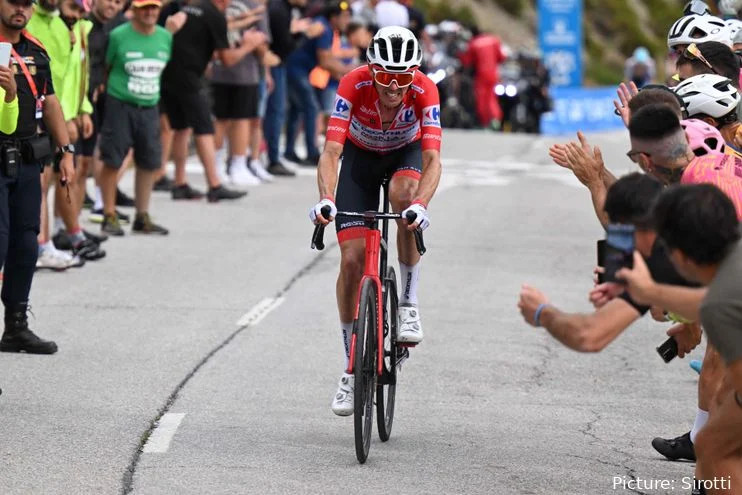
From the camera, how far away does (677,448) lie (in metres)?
7.79

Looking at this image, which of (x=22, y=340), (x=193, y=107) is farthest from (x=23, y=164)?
(x=193, y=107)

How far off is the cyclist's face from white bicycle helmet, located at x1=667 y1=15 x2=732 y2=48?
2.17 m

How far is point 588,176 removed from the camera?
6.99 metres

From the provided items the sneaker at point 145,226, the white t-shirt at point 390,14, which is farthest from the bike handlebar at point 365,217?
the white t-shirt at point 390,14

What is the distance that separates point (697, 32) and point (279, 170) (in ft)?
38.9

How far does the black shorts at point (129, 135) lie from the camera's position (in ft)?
46.8

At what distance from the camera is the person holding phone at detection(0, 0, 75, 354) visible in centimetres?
916

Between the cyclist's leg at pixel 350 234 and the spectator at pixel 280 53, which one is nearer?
the cyclist's leg at pixel 350 234

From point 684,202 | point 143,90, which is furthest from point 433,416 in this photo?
point 143,90

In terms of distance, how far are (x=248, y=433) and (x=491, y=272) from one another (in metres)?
6.18

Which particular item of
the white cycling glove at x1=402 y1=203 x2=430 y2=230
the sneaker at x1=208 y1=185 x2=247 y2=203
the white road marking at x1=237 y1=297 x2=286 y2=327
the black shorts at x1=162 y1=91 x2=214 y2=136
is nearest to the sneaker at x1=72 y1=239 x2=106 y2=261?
the white road marking at x1=237 y1=297 x2=286 y2=327

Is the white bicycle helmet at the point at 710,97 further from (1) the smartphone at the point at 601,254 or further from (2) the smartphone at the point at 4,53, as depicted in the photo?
(2) the smartphone at the point at 4,53

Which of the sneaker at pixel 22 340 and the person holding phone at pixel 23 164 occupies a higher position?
the person holding phone at pixel 23 164

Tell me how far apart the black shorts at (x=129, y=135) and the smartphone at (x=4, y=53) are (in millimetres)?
5606
